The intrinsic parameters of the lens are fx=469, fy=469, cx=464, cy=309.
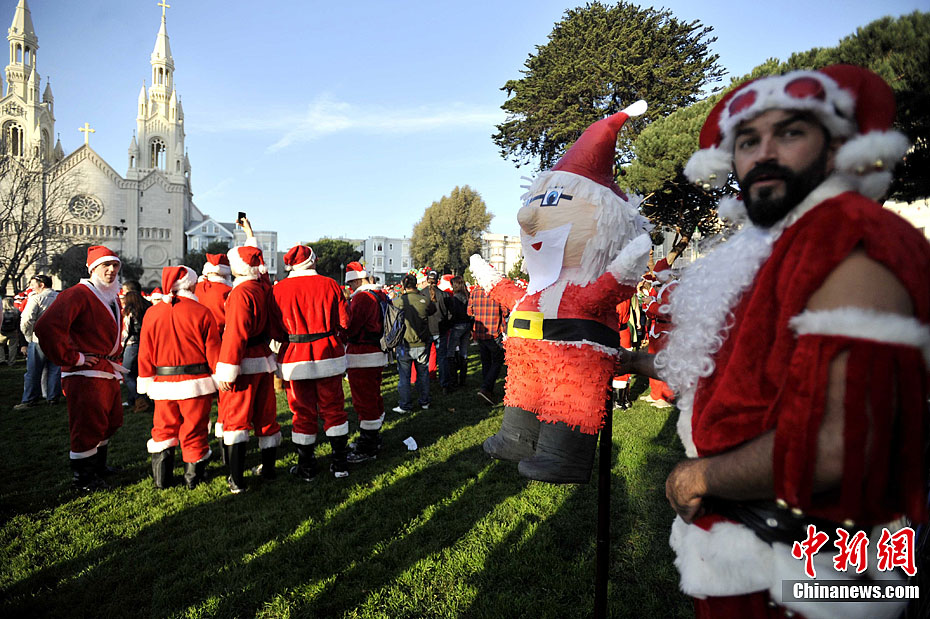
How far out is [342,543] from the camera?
3.73m

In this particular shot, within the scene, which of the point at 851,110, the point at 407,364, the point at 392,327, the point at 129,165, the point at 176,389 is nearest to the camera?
the point at 851,110

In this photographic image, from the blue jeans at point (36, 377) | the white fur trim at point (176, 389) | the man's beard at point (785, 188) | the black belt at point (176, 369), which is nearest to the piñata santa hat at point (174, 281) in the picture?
the black belt at point (176, 369)

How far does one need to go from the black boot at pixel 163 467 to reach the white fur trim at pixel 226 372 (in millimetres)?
1140

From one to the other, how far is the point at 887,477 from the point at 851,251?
1.58 ft

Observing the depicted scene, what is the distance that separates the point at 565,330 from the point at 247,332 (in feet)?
11.0

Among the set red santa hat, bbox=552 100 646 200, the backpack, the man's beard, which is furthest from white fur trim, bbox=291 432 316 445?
the man's beard

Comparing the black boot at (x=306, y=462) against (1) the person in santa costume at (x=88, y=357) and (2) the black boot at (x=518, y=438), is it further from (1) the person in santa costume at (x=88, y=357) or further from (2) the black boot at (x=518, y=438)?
(2) the black boot at (x=518, y=438)

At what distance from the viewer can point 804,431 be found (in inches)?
39.6

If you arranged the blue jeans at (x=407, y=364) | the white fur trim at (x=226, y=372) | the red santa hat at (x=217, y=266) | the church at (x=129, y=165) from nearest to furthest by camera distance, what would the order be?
the white fur trim at (x=226, y=372), the red santa hat at (x=217, y=266), the blue jeans at (x=407, y=364), the church at (x=129, y=165)

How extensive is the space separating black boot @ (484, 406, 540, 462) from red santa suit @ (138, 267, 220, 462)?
11.0ft

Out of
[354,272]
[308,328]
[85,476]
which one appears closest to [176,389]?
[308,328]

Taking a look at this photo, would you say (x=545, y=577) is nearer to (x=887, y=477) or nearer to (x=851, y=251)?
(x=887, y=477)

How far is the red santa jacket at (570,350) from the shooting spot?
2.46 meters

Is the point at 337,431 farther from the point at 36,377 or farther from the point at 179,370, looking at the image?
the point at 36,377
